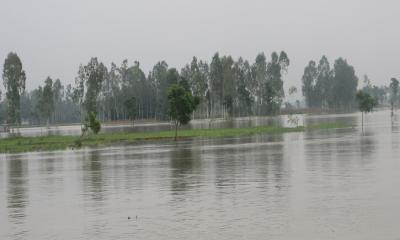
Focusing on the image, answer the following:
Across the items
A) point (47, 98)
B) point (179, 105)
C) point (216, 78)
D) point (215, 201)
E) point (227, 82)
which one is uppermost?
point (216, 78)

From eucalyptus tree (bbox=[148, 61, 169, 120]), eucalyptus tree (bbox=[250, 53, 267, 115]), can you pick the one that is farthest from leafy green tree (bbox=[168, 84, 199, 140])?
eucalyptus tree (bbox=[250, 53, 267, 115])

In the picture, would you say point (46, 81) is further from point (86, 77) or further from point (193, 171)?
point (193, 171)

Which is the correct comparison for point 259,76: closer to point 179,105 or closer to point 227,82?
point 227,82

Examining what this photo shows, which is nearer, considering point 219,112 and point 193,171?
point 193,171

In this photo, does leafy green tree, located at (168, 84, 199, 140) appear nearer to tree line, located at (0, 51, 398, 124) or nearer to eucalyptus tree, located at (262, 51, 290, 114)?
tree line, located at (0, 51, 398, 124)

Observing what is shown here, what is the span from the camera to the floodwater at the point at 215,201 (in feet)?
48.0

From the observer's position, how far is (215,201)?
19.1 metres

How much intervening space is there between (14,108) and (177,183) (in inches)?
4670

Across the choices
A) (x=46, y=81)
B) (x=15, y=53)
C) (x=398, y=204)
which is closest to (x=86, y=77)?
(x=15, y=53)

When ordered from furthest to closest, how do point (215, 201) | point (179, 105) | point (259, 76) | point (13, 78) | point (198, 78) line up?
point (259, 76)
point (198, 78)
point (13, 78)
point (179, 105)
point (215, 201)

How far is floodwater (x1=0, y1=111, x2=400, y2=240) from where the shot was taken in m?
14.6

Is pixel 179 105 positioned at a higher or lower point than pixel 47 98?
lower

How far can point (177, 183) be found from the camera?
2480cm

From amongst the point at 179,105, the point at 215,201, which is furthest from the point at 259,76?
the point at 215,201
